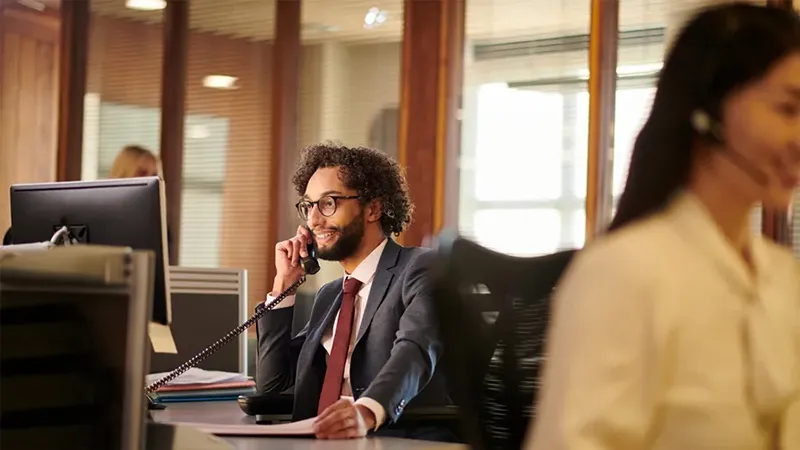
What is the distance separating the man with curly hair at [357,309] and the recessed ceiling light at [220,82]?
2355 mm

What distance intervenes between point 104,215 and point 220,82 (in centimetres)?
326

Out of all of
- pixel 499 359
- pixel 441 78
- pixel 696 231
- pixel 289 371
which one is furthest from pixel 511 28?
pixel 696 231

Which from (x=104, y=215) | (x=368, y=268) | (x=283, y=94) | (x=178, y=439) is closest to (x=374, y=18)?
(x=283, y=94)

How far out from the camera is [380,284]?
2.51 meters

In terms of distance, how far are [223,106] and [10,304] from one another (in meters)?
4.01

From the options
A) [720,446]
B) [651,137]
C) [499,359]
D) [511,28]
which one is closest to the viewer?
[720,446]

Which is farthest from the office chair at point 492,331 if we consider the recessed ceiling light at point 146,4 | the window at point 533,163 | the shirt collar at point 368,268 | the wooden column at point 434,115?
the recessed ceiling light at point 146,4

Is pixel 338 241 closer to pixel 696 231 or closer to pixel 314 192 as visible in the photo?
pixel 314 192

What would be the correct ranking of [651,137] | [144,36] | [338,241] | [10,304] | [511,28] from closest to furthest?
[651,137] → [10,304] → [338,241] → [511,28] → [144,36]

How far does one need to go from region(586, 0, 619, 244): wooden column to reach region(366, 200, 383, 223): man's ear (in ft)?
4.79

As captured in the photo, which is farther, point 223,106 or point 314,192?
point 223,106

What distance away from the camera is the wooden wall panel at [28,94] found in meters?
5.72

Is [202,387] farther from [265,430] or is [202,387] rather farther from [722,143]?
[722,143]

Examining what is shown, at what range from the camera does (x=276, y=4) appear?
4957mm
